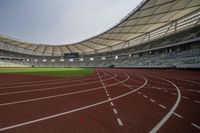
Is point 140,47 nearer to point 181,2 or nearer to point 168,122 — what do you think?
point 181,2

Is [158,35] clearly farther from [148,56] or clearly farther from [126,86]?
[126,86]

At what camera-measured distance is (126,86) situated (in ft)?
37.1

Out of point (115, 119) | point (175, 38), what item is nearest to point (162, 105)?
point (115, 119)

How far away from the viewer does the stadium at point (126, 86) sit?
4348mm

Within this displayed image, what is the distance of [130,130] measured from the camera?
3.87 metres

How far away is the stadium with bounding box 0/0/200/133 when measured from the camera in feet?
14.3

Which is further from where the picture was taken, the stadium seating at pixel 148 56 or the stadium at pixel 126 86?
the stadium seating at pixel 148 56

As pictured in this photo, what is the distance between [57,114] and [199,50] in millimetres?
30269

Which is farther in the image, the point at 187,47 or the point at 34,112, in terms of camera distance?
the point at 187,47

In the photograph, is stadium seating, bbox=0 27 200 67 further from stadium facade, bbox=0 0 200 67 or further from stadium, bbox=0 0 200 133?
stadium, bbox=0 0 200 133

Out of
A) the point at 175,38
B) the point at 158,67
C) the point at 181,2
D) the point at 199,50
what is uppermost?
the point at 181,2

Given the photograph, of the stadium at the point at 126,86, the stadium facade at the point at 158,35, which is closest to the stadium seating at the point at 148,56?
the stadium facade at the point at 158,35

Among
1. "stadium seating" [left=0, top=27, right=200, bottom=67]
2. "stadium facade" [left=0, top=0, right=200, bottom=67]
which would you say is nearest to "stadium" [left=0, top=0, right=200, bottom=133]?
"stadium facade" [left=0, top=0, right=200, bottom=67]

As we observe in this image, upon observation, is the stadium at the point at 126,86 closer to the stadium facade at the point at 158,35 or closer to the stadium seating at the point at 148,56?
the stadium facade at the point at 158,35
